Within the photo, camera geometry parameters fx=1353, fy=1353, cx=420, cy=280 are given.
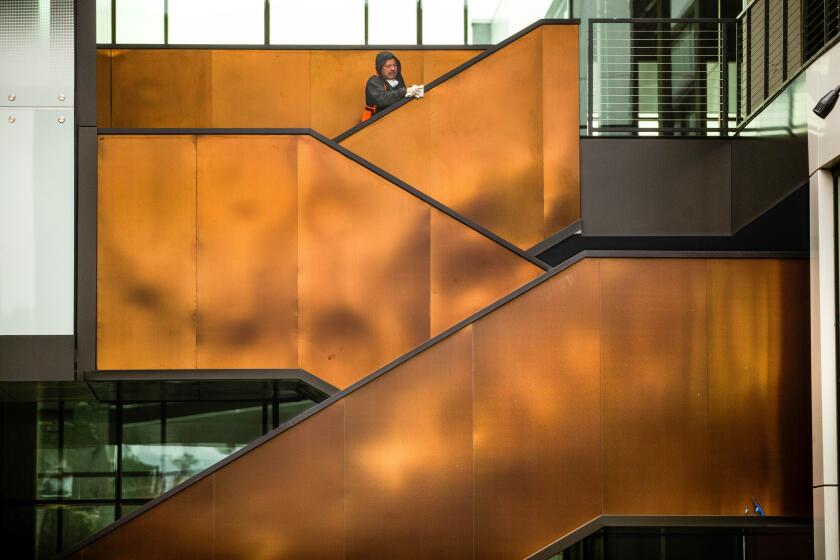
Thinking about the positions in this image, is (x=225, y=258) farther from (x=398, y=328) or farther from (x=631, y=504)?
(x=631, y=504)

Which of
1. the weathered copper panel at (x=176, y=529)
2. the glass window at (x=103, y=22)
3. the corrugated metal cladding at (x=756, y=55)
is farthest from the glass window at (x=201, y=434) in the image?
the corrugated metal cladding at (x=756, y=55)

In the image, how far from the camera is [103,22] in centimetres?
1608

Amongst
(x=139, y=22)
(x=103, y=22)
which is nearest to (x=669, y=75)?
(x=103, y=22)

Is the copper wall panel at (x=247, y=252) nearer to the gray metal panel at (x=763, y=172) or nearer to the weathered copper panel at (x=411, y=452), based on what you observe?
the weathered copper panel at (x=411, y=452)

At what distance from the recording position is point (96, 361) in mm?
13828

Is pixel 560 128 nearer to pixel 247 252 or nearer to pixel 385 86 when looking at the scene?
pixel 385 86

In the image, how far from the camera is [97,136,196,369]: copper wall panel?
13.9 m

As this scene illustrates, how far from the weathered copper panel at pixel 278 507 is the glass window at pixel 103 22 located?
5.62 metres

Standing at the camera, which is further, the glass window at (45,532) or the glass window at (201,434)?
the glass window at (201,434)

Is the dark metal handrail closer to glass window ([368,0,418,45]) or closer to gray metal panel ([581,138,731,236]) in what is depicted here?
gray metal panel ([581,138,731,236])

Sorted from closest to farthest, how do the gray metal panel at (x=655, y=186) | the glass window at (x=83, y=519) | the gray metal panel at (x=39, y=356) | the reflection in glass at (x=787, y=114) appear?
the reflection in glass at (x=787, y=114) → the gray metal panel at (x=39, y=356) → the gray metal panel at (x=655, y=186) → the glass window at (x=83, y=519)

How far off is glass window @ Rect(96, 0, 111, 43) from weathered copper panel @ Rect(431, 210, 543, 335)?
455 cm

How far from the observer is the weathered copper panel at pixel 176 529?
12.5 meters

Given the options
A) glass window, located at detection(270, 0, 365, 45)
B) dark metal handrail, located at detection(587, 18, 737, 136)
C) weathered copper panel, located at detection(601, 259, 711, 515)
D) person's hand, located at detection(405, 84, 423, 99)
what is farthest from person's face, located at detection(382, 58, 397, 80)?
weathered copper panel, located at detection(601, 259, 711, 515)
